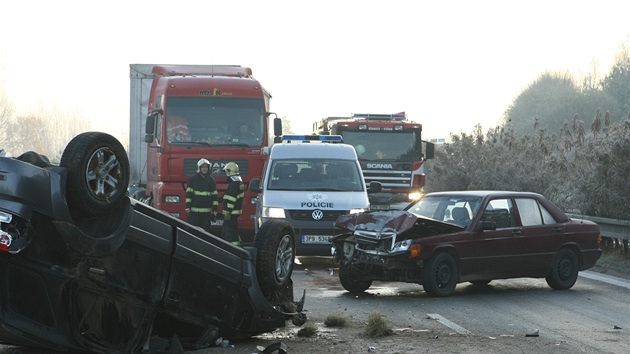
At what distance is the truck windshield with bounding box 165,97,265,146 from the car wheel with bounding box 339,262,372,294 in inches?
298

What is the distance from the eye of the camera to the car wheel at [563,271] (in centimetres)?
1416

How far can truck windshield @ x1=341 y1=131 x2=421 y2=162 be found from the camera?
28.5 meters

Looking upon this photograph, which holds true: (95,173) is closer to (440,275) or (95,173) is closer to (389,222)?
(389,222)

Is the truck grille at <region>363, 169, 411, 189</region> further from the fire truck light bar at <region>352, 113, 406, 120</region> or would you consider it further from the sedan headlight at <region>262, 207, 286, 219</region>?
the sedan headlight at <region>262, 207, 286, 219</region>

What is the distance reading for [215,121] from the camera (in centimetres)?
2044

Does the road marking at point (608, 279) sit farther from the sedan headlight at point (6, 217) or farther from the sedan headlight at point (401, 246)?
the sedan headlight at point (6, 217)

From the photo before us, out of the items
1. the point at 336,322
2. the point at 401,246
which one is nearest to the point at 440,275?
the point at 401,246

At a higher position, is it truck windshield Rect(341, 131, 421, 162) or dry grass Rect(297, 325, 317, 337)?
truck windshield Rect(341, 131, 421, 162)

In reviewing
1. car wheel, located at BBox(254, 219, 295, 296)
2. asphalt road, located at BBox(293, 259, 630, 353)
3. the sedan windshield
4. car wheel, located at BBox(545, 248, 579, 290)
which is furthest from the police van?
car wheel, located at BBox(254, 219, 295, 296)

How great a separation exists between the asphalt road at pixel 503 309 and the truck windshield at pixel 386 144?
42.1 ft

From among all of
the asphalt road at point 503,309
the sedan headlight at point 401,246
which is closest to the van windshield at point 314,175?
the asphalt road at point 503,309

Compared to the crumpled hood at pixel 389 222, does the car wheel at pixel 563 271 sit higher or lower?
lower

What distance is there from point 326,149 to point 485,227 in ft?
21.1

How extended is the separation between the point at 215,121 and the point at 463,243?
861 cm
